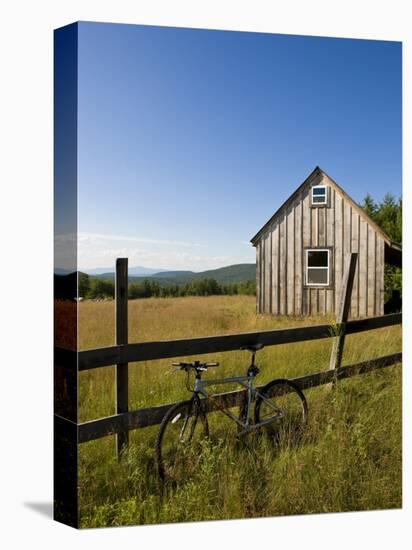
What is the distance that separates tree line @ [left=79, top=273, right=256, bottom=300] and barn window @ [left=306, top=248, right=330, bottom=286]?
63 cm

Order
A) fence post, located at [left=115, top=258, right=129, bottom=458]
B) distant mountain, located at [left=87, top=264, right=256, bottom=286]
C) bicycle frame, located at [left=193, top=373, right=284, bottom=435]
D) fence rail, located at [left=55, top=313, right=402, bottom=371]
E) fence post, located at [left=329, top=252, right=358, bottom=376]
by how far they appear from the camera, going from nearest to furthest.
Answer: fence rail, located at [left=55, top=313, right=402, bottom=371]
fence post, located at [left=115, top=258, right=129, bottom=458]
distant mountain, located at [left=87, top=264, right=256, bottom=286]
bicycle frame, located at [left=193, top=373, right=284, bottom=435]
fence post, located at [left=329, top=252, right=358, bottom=376]

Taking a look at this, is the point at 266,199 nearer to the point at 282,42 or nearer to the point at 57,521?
the point at 282,42

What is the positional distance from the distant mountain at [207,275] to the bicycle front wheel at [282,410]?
3.23 feet

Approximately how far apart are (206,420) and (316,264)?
1883mm

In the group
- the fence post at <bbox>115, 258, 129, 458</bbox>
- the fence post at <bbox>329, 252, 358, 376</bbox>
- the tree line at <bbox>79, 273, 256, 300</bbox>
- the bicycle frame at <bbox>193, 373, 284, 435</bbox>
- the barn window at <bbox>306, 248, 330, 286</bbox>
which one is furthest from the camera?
the fence post at <bbox>329, 252, 358, 376</bbox>

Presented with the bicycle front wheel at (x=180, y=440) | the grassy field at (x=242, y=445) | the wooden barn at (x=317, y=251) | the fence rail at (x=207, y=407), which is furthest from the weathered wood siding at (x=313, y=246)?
the bicycle front wheel at (x=180, y=440)

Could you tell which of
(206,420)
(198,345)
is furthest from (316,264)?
(206,420)

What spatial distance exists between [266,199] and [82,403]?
7.83ft

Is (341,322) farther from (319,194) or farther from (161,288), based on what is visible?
(161,288)

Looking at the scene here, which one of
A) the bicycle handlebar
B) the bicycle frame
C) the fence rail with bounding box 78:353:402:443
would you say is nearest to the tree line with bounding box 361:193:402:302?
the fence rail with bounding box 78:353:402:443

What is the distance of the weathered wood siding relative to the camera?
7867 mm

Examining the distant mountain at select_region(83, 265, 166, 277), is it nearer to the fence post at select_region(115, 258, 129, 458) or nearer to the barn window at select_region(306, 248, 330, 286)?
the fence post at select_region(115, 258, 129, 458)

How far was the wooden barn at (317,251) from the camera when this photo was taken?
7.86 m

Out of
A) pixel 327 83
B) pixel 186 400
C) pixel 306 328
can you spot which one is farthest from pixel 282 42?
pixel 186 400
